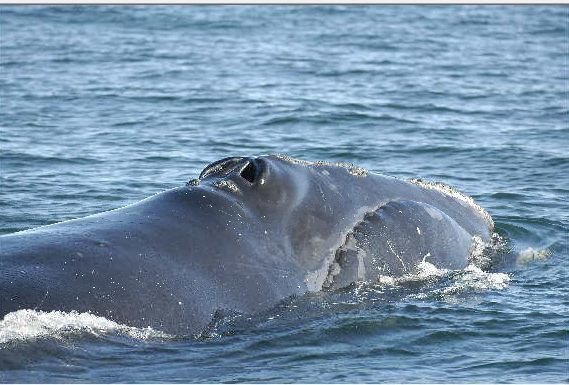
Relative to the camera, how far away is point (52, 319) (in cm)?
630

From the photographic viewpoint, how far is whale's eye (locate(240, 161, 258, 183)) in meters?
8.25

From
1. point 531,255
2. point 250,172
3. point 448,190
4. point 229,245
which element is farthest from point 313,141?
point 229,245

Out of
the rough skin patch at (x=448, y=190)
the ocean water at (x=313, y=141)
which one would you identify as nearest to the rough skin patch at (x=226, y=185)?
the ocean water at (x=313, y=141)

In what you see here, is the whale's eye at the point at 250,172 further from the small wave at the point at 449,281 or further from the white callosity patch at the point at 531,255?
the white callosity patch at the point at 531,255

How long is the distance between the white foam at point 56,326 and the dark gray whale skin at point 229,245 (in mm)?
52

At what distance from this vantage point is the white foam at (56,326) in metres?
6.05

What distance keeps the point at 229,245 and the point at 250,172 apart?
0.89 metres

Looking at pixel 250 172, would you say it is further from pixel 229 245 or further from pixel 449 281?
pixel 449 281

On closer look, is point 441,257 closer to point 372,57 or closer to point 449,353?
point 449,353

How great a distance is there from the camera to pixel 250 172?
8.30m

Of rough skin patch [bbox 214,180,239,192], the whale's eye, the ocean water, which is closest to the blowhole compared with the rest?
the whale's eye

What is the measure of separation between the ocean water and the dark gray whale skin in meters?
0.18

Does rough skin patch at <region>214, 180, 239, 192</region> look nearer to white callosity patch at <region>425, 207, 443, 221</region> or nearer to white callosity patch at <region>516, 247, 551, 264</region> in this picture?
white callosity patch at <region>425, 207, 443, 221</region>

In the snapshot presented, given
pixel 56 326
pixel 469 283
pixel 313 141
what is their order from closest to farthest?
pixel 56 326 < pixel 469 283 < pixel 313 141
